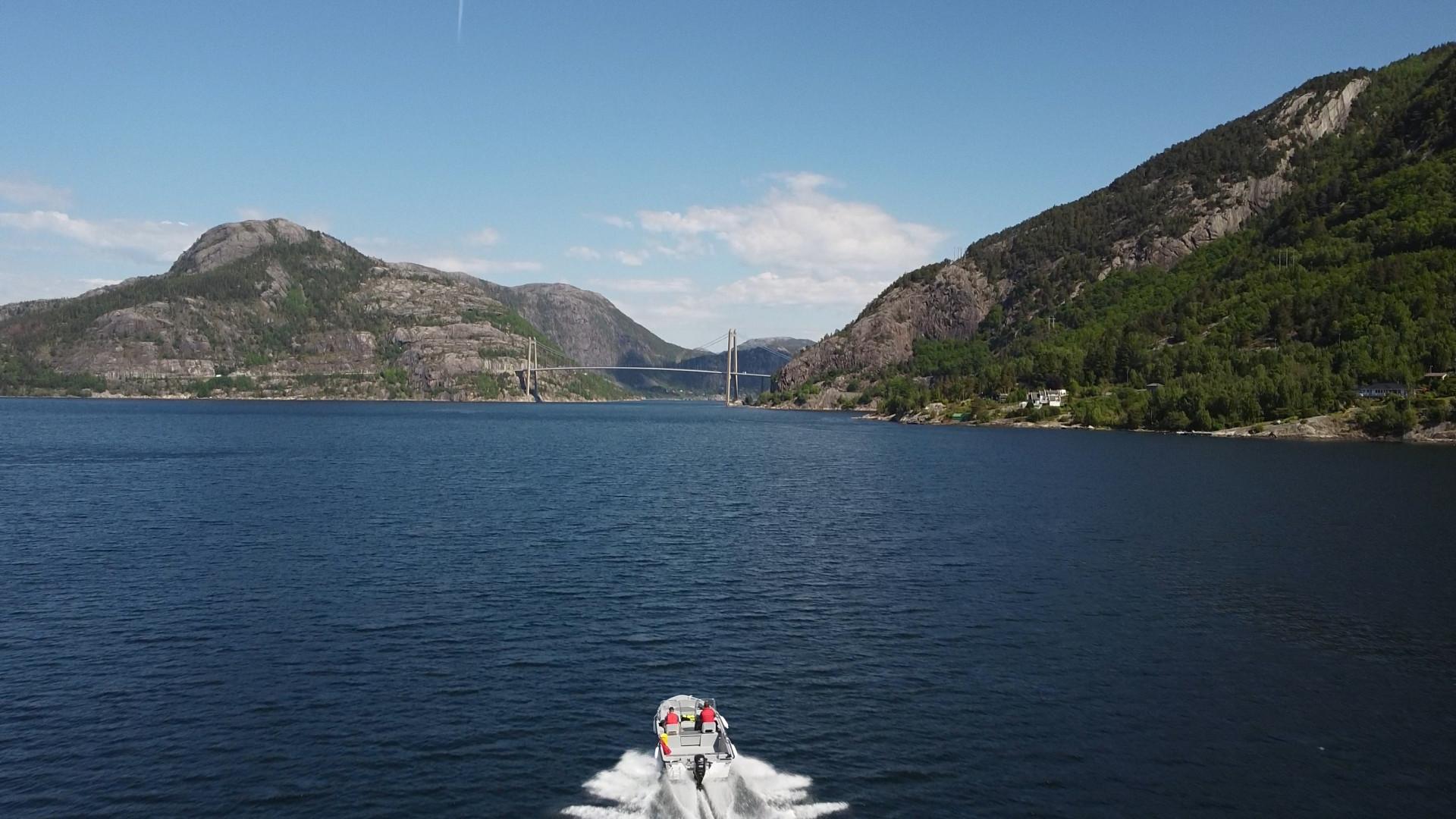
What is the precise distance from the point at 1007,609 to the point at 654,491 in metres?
51.0

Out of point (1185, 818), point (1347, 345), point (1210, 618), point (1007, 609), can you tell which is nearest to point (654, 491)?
point (1007, 609)

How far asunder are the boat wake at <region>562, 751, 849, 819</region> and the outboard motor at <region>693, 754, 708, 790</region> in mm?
323

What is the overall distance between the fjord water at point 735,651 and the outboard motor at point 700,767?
214 centimetres

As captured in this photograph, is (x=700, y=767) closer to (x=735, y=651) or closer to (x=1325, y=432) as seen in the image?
(x=735, y=651)

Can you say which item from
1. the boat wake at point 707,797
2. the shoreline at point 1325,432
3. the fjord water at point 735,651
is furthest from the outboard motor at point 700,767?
the shoreline at point 1325,432

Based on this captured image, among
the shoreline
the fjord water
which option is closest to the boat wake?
the fjord water

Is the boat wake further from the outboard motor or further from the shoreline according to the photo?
the shoreline

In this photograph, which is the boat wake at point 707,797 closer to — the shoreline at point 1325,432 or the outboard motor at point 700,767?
→ the outboard motor at point 700,767

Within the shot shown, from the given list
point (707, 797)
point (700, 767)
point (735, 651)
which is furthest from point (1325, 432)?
point (707, 797)

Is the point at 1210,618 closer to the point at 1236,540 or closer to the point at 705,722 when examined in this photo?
the point at 1236,540

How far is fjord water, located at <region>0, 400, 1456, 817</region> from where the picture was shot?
91.9 feet

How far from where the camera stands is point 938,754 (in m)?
29.8

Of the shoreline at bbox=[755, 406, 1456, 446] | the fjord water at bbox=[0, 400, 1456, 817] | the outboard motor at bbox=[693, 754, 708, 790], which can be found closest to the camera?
the outboard motor at bbox=[693, 754, 708, 790]

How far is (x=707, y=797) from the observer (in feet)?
88.4
